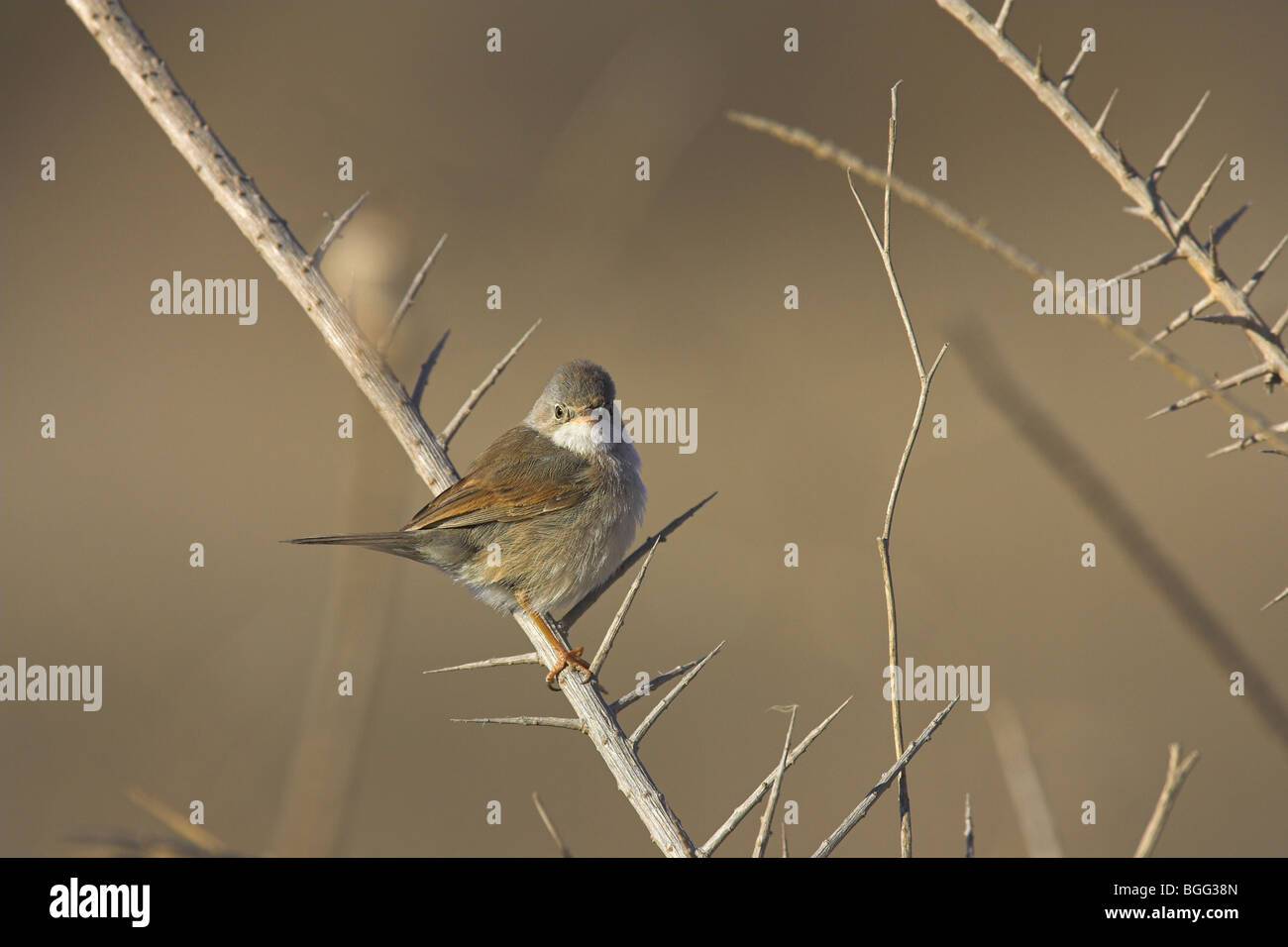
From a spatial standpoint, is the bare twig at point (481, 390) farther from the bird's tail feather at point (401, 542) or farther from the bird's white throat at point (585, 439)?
the bird's white throat at point (585, 439)

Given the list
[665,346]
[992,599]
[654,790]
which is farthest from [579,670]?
[665,346]

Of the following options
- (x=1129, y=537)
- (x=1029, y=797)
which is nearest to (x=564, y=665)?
(x=1029, y=797)

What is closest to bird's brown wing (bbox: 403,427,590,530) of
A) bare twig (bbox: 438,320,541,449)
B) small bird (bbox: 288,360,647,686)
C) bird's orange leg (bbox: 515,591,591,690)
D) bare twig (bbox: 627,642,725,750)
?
small bird (bbox: 288,360,647,686)

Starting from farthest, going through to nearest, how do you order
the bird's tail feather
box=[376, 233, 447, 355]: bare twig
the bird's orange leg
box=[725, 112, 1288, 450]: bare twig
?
the bird's tail feather
the bird's orange leg
box=[376, 233, 447, 355]: bare twig
box=[725, 112, 1288, 450]: bare twig

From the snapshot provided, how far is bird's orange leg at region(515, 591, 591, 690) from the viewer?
3.18 meters

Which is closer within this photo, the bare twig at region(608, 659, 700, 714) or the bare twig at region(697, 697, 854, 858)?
the bare twig at region(697, 697, 854, 858)

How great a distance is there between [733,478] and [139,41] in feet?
25.1

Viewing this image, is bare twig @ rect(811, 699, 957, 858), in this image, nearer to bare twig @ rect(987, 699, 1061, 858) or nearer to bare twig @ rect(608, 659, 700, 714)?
bare twig @ rect(987, 699, 1061, 858)

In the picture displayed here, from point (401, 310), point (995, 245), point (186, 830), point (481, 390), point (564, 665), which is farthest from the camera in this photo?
point (564, 665)

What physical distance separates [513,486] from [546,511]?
173 mm

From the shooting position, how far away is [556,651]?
3576 mm

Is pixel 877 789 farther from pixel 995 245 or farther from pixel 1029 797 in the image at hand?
pixel 995 245

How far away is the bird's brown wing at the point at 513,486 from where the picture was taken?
3930 millimetres

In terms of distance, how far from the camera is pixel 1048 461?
1659 millimetres
